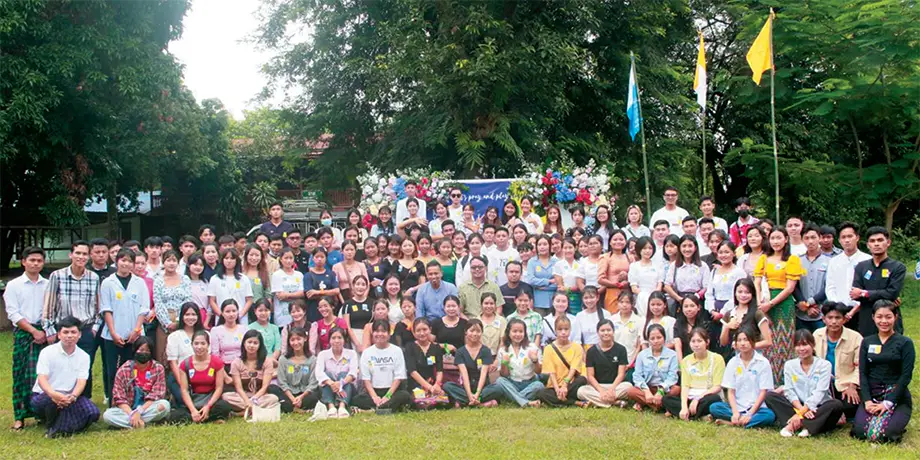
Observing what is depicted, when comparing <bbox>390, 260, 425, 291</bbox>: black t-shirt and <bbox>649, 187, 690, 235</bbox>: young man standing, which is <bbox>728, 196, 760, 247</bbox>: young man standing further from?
<bbox>390, 260, 425, 291</bbox>: black t-shirt

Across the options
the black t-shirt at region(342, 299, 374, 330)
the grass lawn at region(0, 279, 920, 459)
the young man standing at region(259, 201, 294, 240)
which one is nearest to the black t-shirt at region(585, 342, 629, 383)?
the grass lawn at region(0, 279, 920, 459)

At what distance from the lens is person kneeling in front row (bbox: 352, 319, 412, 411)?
23.0ft

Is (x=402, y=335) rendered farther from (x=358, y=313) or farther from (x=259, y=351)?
(x=259, y=351)

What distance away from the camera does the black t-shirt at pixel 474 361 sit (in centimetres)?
718

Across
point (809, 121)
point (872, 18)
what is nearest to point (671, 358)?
point (872, 18)

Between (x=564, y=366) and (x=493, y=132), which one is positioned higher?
(x=493, y=132)

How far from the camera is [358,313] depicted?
7570 millimetres

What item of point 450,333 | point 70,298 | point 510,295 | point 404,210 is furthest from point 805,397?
point 70,298

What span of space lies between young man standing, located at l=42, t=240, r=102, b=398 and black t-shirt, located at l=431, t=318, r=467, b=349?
9.77 ft

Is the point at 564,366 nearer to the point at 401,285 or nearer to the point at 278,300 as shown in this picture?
the point at 401,285

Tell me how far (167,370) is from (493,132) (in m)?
10.4

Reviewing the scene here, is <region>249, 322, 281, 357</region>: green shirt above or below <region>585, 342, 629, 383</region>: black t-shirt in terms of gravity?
above

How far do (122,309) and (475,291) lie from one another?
3.22 m

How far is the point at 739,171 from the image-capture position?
72.4 feet
